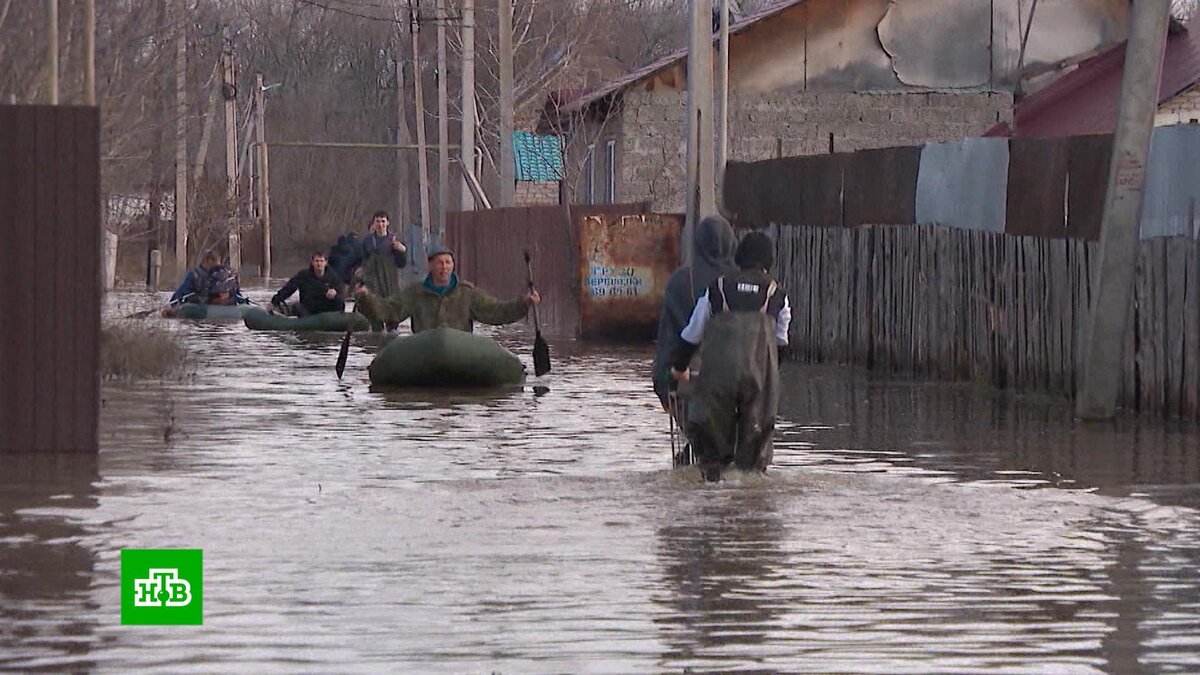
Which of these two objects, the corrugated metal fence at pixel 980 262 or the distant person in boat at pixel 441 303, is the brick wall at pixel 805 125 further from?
the distant person in boat at pixel 441 303

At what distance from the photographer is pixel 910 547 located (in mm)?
11477

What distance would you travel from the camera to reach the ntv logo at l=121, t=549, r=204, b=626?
9.29m

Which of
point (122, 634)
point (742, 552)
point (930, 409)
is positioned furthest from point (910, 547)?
point (930, 409)

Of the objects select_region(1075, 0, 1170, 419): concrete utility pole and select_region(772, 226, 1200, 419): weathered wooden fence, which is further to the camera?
select_region(772, 226, 1200, 419): weathered wooden fence

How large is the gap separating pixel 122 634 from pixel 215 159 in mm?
95140

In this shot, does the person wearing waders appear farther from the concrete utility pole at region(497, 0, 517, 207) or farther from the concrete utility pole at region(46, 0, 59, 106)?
the concrete utility pole at region(497, 0, 517, 207)

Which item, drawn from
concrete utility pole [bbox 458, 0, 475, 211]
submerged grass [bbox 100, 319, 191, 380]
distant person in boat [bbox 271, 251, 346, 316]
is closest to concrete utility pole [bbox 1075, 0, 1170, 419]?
submerged grass [bbox 100, 319, 191, 380]

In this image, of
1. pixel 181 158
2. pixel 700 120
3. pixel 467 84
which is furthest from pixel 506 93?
pixel 700 120

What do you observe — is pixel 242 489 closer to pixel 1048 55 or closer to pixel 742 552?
pixel 742 552

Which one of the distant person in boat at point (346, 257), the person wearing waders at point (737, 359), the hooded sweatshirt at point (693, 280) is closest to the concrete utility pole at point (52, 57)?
the hooded sweatshirt at point (693, 280)

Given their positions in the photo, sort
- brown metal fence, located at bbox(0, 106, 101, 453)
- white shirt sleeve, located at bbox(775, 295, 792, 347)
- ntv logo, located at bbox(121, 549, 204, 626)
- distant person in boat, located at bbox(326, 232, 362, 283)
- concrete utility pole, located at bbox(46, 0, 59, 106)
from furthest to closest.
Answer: distant person in boat, located at bbox(326, 232, 362, 283) < concrete utility pole, located at bbox(46, 0, 59, 106) < brown metal fence, located at bbox(0, 106, 101, 453) < white shirt sleeve, located at bbox(775, 295, 792, 347) < ntv logo, located at bbox(121, 549, 204, 626)

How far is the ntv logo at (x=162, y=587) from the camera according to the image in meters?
9.29

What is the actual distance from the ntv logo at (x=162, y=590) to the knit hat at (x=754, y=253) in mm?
4128

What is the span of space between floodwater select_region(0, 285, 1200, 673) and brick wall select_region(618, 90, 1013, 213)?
2008cm
